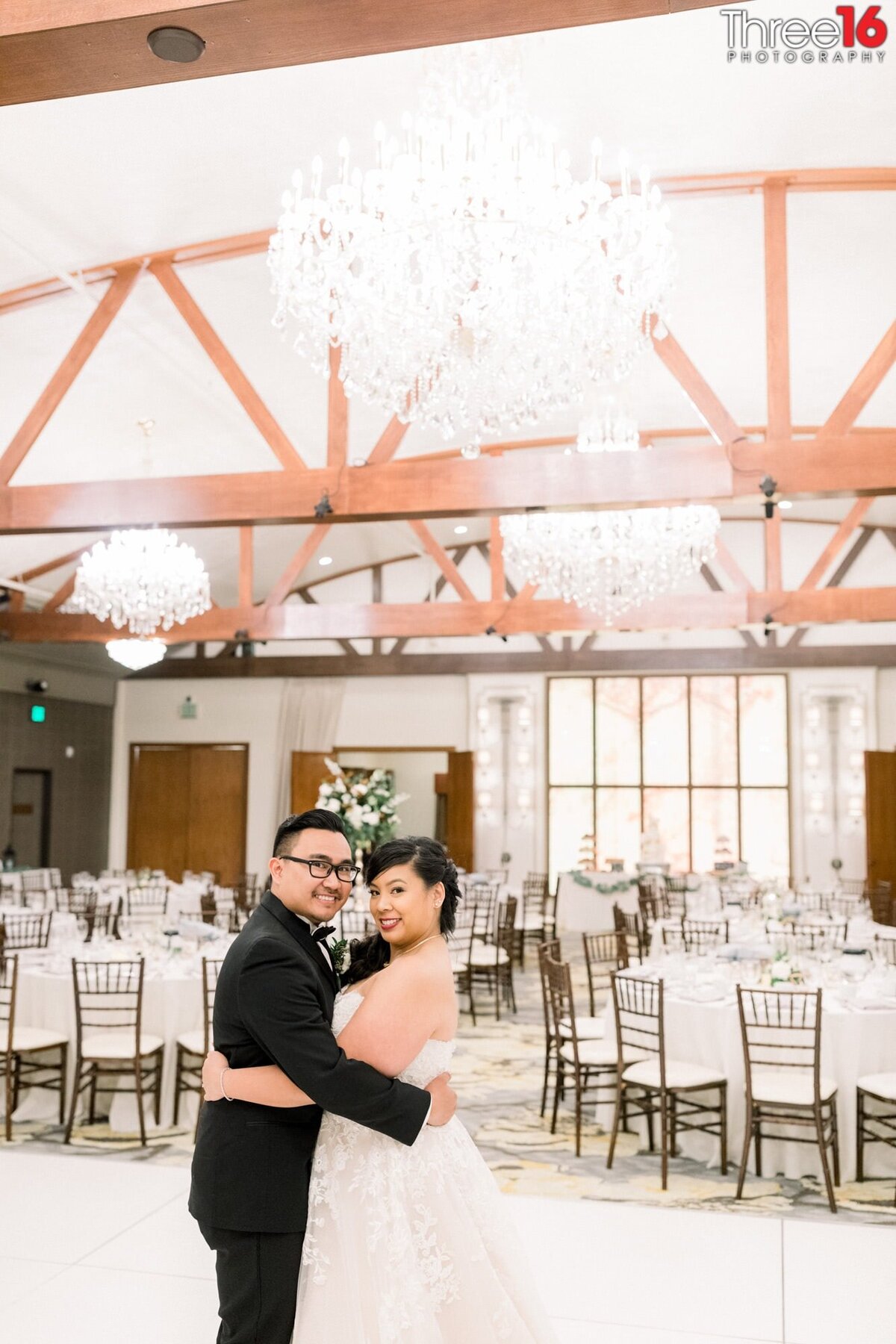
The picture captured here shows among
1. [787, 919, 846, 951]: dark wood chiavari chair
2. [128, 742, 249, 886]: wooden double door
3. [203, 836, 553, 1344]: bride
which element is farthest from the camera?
[128, 742, 249, 886]: wooden double door

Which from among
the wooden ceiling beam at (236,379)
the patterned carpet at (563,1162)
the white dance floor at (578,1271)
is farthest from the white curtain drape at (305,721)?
the white dance floor at (578,1271)

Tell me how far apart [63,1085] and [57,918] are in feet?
11.2

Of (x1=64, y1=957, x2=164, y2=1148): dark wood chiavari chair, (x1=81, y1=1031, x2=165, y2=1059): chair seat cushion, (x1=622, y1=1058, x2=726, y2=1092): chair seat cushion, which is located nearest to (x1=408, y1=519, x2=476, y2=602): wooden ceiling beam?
(x1=64, y1=957, x2=164, y2=1148): dark wood chiavari chair

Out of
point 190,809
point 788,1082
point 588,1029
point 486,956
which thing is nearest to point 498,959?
point 486,956

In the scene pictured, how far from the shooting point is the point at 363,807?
37.2 ft

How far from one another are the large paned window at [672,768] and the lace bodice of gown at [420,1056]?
14114 millimetres

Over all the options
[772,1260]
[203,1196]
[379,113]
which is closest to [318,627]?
[379,113]

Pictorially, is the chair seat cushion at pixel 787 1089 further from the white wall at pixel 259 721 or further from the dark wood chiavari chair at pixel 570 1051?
the white wall at pixel 259 721

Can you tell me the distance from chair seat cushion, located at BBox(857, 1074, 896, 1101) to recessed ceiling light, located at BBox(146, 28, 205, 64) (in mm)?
5091

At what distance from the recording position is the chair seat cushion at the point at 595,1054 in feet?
19.8

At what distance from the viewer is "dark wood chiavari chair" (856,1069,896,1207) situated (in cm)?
531

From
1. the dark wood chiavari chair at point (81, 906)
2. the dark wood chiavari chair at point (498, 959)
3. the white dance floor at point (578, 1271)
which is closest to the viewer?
the white dance floor at point (578, 1271)

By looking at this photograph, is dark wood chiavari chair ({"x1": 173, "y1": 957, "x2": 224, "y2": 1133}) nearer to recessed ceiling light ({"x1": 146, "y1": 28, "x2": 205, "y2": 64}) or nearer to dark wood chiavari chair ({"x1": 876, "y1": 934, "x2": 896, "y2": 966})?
Result: dark wood chiavari chair ({"x1": 876, "y1": 934, "x2": 896, "y2": 966})

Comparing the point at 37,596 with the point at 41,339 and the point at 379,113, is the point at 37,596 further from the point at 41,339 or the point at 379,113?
the point at 379,113
